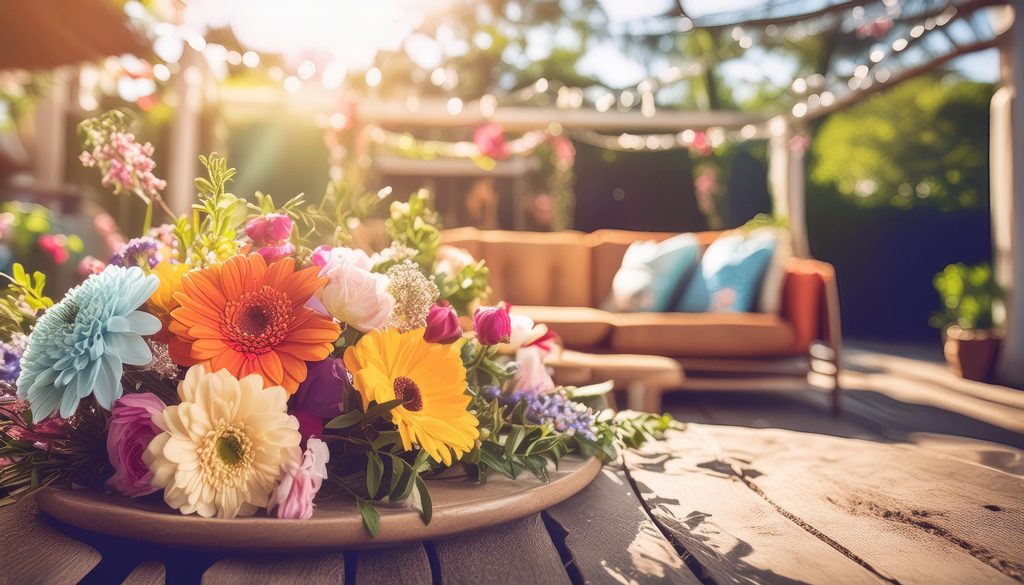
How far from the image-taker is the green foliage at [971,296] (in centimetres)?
458

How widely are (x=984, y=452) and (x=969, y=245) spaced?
7602mm

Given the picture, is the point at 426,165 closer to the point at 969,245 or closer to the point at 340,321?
the point at 969,245

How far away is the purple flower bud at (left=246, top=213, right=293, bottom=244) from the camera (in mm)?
763

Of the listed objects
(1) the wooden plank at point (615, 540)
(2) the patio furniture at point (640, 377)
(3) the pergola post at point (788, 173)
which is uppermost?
(3) the pergola post at point (788, 173)

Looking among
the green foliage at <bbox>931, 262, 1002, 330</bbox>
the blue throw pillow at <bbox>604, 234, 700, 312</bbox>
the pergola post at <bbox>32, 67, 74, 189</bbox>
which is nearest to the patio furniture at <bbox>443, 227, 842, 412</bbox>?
the blue throw pillow at <bbox>604, 234, 700, 312</bbox>

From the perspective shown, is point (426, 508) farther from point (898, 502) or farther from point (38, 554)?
point (898, 502)

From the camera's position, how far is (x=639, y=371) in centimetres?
260

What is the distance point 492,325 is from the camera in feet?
2.39

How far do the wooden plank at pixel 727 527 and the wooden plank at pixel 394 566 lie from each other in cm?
23

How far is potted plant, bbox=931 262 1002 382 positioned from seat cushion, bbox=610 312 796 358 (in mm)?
1762

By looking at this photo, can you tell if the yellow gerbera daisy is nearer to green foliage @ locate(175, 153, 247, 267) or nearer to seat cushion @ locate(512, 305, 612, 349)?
green foliage @ locate(175, 153, 247, 267)

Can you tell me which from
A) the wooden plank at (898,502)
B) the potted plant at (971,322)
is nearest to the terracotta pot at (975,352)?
the potted plant at (971,322)

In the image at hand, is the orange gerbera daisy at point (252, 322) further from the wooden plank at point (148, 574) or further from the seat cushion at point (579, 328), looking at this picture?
the seat cushion at point (579, 328)

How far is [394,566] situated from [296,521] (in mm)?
88
